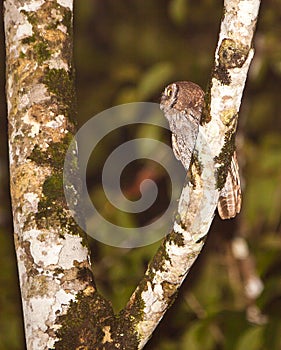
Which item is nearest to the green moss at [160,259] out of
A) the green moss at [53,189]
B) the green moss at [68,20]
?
the green moss at [53,189]

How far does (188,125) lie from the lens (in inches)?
92.1

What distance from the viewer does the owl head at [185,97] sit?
89.3 inches

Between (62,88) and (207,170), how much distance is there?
0.47 metres

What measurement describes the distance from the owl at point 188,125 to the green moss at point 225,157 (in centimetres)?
53

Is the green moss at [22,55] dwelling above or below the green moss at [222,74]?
above

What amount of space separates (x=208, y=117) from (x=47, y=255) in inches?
17.8

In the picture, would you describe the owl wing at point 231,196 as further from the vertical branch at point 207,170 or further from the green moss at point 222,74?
the green moss at point 222,74

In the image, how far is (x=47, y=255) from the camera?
67.5 inches

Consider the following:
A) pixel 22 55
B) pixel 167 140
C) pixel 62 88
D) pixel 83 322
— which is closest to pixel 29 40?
pixel 22 55

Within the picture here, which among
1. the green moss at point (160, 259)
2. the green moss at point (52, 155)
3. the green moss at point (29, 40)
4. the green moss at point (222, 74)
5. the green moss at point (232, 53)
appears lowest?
the green moss at point (160, 259)

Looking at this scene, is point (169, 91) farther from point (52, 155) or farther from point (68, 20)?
point (52, 155)

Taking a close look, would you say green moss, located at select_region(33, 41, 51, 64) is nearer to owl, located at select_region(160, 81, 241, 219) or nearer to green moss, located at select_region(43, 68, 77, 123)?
green moss, located at select_region(43, 68, 77, 123)

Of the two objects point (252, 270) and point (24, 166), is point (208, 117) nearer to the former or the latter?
point (24, 166)

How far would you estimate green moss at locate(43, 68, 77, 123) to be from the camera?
74.5 inches
